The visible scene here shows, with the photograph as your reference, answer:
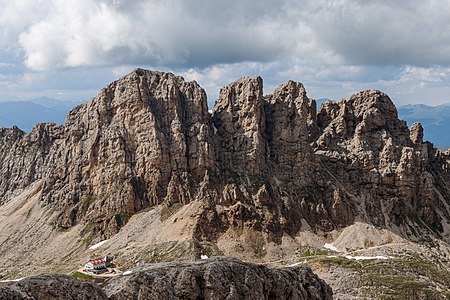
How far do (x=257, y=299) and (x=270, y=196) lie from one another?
13557cm

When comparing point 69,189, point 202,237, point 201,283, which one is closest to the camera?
point 201,283

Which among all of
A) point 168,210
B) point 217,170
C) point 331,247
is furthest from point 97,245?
point 331,247

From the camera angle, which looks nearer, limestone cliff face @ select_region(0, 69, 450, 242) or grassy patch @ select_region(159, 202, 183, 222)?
grassy patch @ select_region(159, 202, 183, 222)

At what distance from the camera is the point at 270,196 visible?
176250mm

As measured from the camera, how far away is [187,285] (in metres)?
39.0

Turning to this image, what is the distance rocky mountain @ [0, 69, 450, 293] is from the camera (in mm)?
166375

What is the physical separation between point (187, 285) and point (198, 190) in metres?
138

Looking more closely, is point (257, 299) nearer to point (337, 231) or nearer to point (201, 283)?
point (201, 283)

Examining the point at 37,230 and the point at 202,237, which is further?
the point at 37,230

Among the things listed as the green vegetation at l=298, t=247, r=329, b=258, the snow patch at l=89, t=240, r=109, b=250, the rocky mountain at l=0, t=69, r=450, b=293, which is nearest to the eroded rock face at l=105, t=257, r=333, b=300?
the rocky mountain at l=0, t=69, r=450, b=293

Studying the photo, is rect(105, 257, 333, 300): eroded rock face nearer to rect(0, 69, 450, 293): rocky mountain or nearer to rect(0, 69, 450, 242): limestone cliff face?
rect(0, 69, 450, 293): rocky mountain

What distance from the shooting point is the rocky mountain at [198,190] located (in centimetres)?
16638

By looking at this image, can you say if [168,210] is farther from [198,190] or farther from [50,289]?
[50,289]

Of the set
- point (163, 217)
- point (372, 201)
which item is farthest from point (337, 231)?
point (163, 217)
